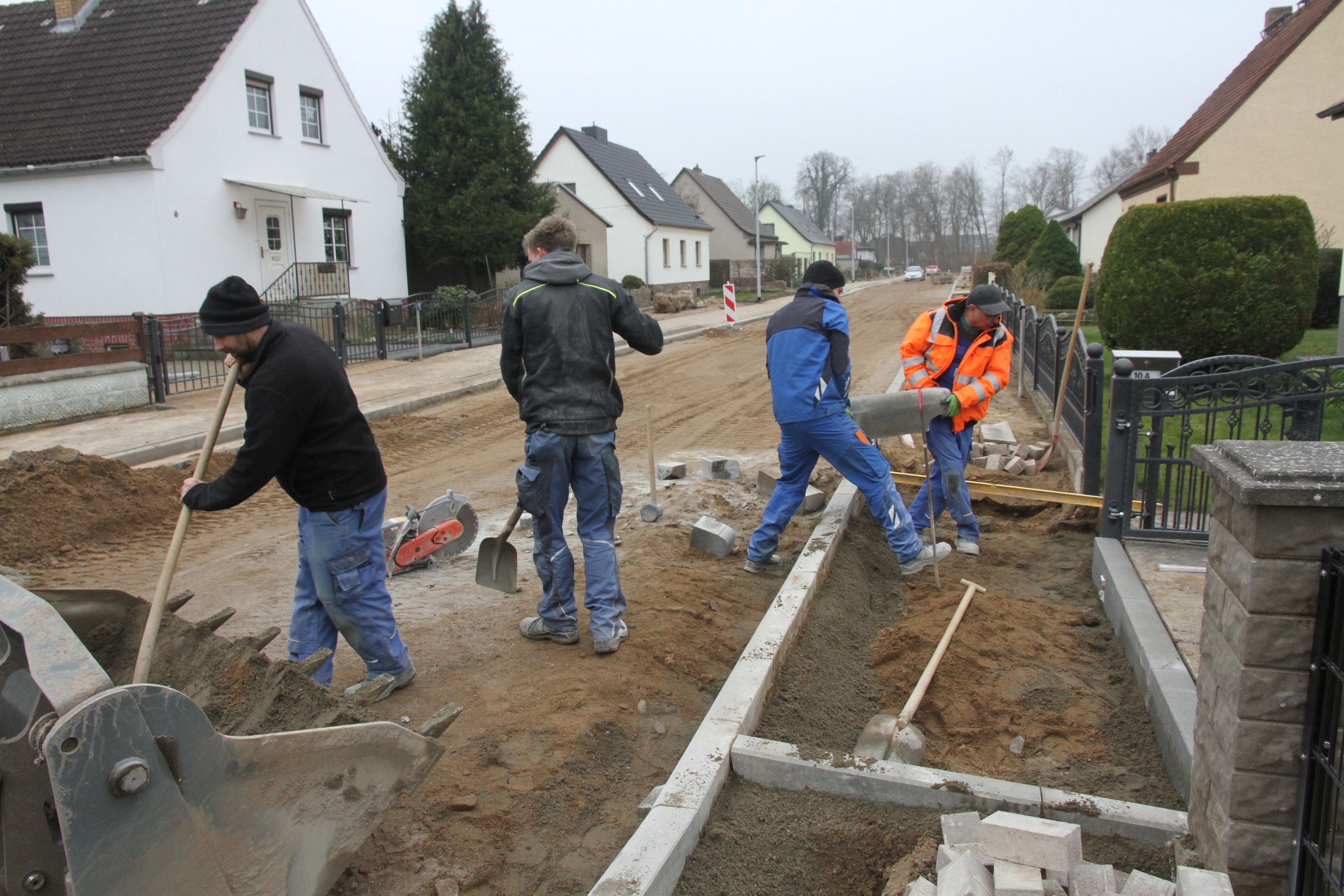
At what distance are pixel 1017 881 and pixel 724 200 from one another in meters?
58.3

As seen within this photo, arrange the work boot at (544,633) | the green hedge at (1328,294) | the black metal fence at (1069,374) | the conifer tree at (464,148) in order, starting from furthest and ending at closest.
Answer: the conifer tree at (464,148), the green hedge at (1328,294), the black metal fence at (1069,374), the work boot at (544,633)

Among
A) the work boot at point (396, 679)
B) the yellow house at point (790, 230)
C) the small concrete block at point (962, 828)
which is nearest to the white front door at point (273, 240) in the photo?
the work boot at point (396, 679)

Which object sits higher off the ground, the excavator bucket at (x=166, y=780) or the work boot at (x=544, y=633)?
the excavator bucket at (x=166, y=780)

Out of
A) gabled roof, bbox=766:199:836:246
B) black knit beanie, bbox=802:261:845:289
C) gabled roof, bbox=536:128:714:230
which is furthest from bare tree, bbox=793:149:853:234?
black knit beanie, bbox=802:261:845:289

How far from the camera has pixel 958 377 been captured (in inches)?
233

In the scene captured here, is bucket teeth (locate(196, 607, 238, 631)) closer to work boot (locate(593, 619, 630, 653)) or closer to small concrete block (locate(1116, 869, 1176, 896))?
work boot (locate(593, 619, 630, 653))

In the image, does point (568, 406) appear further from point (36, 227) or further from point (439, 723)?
point (36, 227)

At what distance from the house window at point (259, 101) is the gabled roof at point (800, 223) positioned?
56786mm

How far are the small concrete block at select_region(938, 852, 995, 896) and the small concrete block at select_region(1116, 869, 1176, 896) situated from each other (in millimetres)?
337

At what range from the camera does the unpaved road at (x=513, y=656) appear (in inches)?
123

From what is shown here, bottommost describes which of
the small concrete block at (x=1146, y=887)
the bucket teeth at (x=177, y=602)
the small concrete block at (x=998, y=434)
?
the small concrete block at (x=1146, y=887)

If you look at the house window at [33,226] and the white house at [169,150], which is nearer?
the white house at [169,150]

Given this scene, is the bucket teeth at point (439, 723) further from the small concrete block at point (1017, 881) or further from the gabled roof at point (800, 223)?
the gabled roof at point (800, 223)

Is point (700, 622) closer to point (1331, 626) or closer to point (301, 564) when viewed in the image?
point (301, 564)
